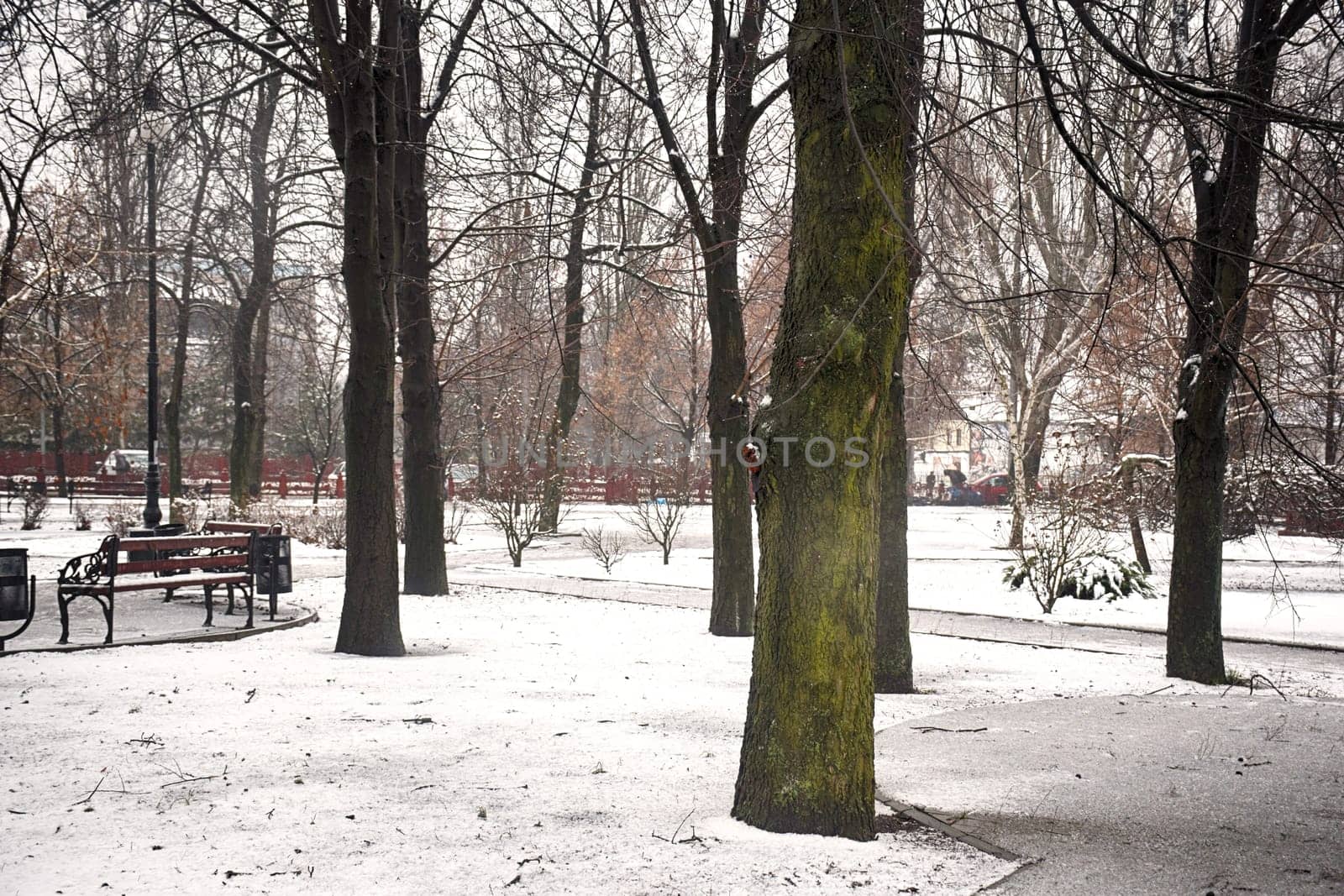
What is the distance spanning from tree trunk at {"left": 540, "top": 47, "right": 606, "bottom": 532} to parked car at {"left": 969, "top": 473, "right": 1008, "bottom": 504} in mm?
26267

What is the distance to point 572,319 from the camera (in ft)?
80.8

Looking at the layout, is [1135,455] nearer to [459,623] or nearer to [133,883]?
[459,623]

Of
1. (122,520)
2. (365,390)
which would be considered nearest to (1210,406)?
(365,390)

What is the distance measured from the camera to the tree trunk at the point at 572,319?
37.9 feet

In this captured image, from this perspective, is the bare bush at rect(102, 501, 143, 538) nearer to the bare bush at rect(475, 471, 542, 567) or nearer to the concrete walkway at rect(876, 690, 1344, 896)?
the bare bush at rect(475, 471, 542, 567)

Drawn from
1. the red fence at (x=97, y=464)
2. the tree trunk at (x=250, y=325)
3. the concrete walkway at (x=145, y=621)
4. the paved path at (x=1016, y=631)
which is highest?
the tree trunk at (x=250, y=325)

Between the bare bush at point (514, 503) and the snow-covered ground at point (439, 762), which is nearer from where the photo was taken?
the snow-covered ground at point (439, 762)

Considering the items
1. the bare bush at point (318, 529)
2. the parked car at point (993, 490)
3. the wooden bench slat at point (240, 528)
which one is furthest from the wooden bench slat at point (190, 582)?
the parked car at point (993, 490)

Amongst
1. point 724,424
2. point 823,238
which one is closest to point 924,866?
point 823,238

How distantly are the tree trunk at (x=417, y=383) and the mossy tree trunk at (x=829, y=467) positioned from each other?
33.3 feet

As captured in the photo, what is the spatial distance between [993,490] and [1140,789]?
46.8m

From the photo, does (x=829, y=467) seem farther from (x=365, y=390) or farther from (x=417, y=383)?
(x=417, y=383)

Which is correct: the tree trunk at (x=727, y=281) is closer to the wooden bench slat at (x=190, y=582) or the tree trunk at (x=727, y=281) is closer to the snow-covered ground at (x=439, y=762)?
the snow-covered ground at (x=439, y=762)

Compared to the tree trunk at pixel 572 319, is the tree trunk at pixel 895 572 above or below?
below
